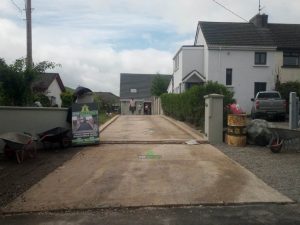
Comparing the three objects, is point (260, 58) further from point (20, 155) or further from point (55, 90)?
point (20, 155)

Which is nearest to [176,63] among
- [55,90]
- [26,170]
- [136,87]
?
[55,90]

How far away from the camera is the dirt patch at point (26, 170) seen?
9184mm

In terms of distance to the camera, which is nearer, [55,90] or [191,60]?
[191,60]

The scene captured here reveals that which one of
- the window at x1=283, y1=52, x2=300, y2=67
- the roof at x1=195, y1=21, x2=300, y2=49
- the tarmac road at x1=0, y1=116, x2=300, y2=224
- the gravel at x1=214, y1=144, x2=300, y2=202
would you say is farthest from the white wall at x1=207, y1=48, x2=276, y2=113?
the tarmac road at x1=0, y1=116, x2=300, y2=224

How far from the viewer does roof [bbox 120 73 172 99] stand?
77.6 m

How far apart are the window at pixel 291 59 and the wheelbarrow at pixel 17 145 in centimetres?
2809

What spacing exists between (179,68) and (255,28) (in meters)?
7.24

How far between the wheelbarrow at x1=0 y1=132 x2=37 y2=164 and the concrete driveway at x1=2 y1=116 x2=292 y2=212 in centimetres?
129

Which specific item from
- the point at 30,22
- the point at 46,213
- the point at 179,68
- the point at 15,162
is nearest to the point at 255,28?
the point at 179,68

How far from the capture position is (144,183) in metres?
9.65

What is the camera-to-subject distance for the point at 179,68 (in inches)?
1645

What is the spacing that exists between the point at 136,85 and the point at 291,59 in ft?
145

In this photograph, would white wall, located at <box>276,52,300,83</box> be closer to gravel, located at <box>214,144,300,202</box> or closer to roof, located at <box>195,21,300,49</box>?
roof, located at <box>195,21,300,49</box>

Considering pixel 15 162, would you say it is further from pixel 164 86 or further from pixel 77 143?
pixel 164 86
